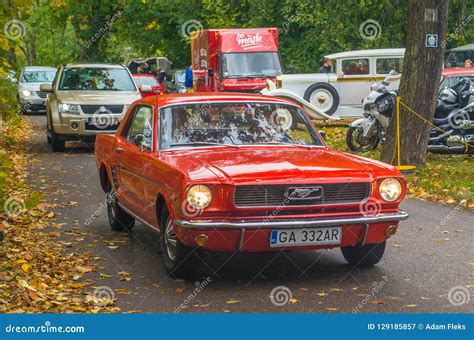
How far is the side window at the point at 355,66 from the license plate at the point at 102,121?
9.38 meters

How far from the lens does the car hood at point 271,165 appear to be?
7.45 meters

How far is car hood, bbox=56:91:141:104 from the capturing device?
19.6 meters

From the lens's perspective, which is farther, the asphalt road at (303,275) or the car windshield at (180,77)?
the car windshield at (180,77)

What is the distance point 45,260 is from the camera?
8.85 metres

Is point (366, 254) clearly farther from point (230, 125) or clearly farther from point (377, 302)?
point (230, 125)

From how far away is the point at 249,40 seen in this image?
1139 inches

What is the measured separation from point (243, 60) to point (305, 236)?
70.9ft

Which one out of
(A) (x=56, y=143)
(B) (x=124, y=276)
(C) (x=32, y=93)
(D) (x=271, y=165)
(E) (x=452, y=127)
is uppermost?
(D) (x=271, y=165)
